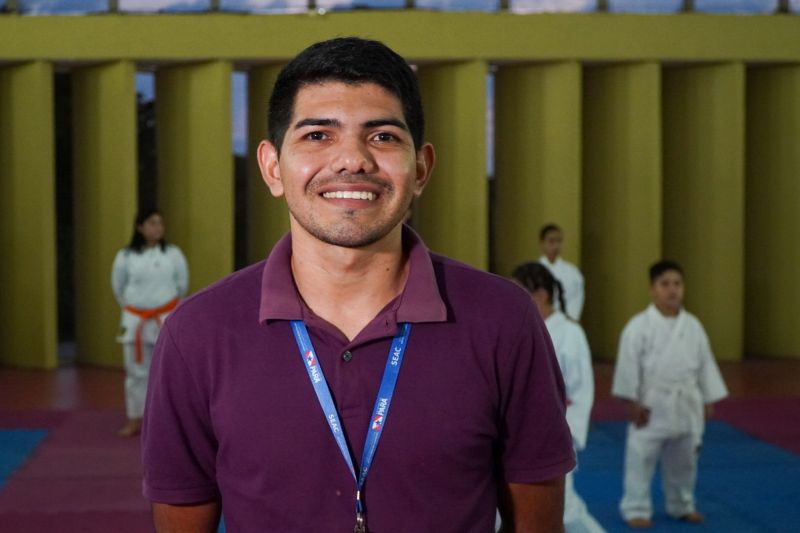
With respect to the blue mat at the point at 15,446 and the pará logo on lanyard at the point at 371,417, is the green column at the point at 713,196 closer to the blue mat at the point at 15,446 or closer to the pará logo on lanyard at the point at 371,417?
the blue mat at the point at 15,446

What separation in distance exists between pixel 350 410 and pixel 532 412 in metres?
0.35

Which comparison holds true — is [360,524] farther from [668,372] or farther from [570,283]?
[570,283]

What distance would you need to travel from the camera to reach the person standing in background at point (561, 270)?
35.9 ft

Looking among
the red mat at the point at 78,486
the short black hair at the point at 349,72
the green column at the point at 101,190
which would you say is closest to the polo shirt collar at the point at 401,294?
the short black hair at the point at 349,72

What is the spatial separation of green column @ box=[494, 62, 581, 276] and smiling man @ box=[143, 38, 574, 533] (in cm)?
1168

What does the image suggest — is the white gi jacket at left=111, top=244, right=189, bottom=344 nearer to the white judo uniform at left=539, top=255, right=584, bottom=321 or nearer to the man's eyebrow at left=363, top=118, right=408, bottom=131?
the white judo uniform at left=539, top=255, right=584, bottom=321

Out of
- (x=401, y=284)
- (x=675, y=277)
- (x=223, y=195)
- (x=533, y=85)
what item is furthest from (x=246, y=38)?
(x=401, y=284)

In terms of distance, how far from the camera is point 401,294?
2.22m

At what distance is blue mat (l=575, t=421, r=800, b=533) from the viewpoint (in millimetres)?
6473

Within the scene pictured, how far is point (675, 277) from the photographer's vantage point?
22.4 feet

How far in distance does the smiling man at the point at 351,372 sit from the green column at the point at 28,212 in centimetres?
1191

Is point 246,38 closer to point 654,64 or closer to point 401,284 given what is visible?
point 654,64

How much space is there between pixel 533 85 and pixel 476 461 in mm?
12253

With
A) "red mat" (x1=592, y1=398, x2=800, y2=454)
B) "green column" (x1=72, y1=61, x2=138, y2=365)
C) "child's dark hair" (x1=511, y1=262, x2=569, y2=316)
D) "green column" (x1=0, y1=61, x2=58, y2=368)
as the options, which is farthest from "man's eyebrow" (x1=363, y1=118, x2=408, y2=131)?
"green column" (x1=0, y1=61, x2=58, y2=368)
